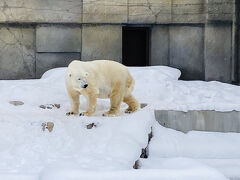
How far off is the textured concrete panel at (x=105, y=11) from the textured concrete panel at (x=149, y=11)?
0.54ft

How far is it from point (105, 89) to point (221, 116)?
1.60 m

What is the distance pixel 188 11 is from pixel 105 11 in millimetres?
1748

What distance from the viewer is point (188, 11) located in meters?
8.59

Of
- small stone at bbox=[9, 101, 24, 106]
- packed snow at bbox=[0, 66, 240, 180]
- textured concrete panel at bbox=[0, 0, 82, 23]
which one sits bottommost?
packed snow at bbox=[0, 66, 240, 180]

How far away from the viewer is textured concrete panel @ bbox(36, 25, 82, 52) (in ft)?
27.2

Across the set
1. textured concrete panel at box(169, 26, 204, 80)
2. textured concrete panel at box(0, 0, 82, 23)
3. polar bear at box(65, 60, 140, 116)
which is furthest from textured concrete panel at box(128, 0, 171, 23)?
polar bear at box(65, 60, 140, 116)

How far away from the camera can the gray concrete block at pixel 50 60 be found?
8.31 m

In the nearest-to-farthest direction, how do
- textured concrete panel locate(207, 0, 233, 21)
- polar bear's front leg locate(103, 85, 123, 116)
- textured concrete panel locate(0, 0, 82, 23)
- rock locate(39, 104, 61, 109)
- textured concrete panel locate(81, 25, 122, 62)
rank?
polar bear's front leg locate(103, 85, 123, 116) < rock locate(39, 104, 61, 109) < textured concrete panel locate(0, 0, 82, 23) < textured concrete panel locate(81, 25, 122, 62) < textured concrete panel locate(207, 0, 233, 21)

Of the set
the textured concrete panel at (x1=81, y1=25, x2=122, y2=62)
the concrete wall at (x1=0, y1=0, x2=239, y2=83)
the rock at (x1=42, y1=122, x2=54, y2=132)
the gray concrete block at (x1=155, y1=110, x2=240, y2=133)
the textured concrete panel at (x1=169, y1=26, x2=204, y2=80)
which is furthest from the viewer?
the textured concrete panel at (x1=169, y1=26, x2=204, y2=80)

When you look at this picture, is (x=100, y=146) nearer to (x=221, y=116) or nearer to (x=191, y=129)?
(x=191, y=129)

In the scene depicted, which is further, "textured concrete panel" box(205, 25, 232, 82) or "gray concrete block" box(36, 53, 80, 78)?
"textured concrete panel" box(205, 25, 232, 82)

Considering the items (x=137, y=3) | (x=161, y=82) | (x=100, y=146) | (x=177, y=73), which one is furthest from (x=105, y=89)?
(x=137, y=3)

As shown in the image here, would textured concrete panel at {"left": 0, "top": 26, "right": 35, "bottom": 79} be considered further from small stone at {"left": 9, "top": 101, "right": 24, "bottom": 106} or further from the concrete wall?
small stone at {"left": 9, "top": 101, "right": 24, "bottom": 106}

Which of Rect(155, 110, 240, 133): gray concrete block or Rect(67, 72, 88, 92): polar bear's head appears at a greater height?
Rect(67, 72, 88, 92): polar bear's head
